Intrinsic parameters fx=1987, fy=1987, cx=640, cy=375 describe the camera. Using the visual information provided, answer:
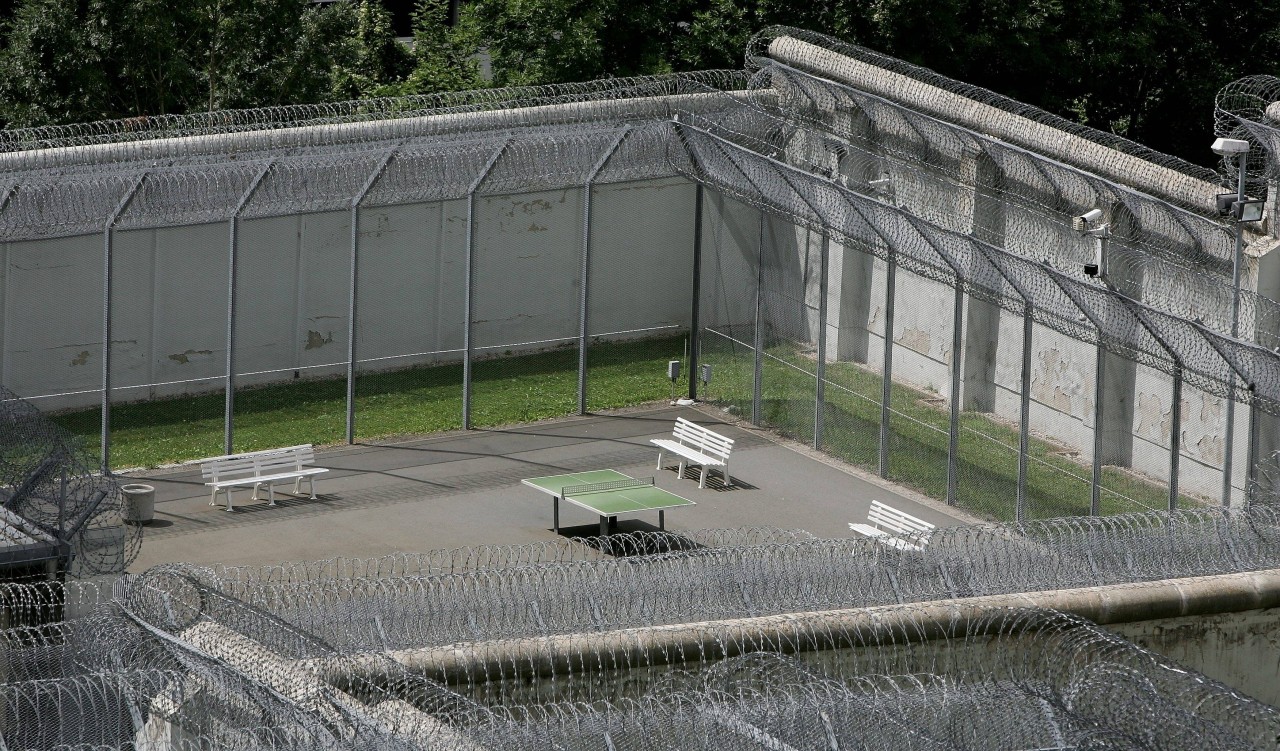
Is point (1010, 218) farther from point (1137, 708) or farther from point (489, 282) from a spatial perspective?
point (1137, 708)

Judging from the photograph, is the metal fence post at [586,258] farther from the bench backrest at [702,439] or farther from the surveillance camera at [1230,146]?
the surveillance camera at [1230,146]

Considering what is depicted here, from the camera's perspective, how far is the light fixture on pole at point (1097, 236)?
19.4 meters

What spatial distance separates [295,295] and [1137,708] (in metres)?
13.8

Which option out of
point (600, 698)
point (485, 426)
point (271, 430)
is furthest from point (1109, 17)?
point (600, 698)

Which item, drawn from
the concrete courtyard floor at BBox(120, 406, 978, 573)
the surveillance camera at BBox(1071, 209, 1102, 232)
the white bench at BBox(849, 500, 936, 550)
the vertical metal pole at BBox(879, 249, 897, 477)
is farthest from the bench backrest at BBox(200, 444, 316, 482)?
the surveillance camera at BBox(1071, 209, 1102, 232)

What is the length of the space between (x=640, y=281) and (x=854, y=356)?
357cm

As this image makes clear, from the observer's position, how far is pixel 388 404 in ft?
74.4

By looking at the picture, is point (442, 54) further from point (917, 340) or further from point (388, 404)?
point (917, 340)

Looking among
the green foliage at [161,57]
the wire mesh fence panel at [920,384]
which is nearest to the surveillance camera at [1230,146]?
the wire mesh fence panel at [920,384]

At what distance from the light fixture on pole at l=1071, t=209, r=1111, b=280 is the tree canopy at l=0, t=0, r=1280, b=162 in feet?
29.6

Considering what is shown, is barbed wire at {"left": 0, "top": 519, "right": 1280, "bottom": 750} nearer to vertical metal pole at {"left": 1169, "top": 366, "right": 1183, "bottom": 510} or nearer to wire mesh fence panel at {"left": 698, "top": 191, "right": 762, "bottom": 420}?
vertical metal pole at {"left": 1169, "top": 366, "right": 1183, "bottom": 510}

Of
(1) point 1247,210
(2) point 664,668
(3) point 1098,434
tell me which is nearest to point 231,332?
(2) point 664,668

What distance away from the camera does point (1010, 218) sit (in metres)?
21.5

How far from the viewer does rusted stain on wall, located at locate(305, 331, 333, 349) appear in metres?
23.3
